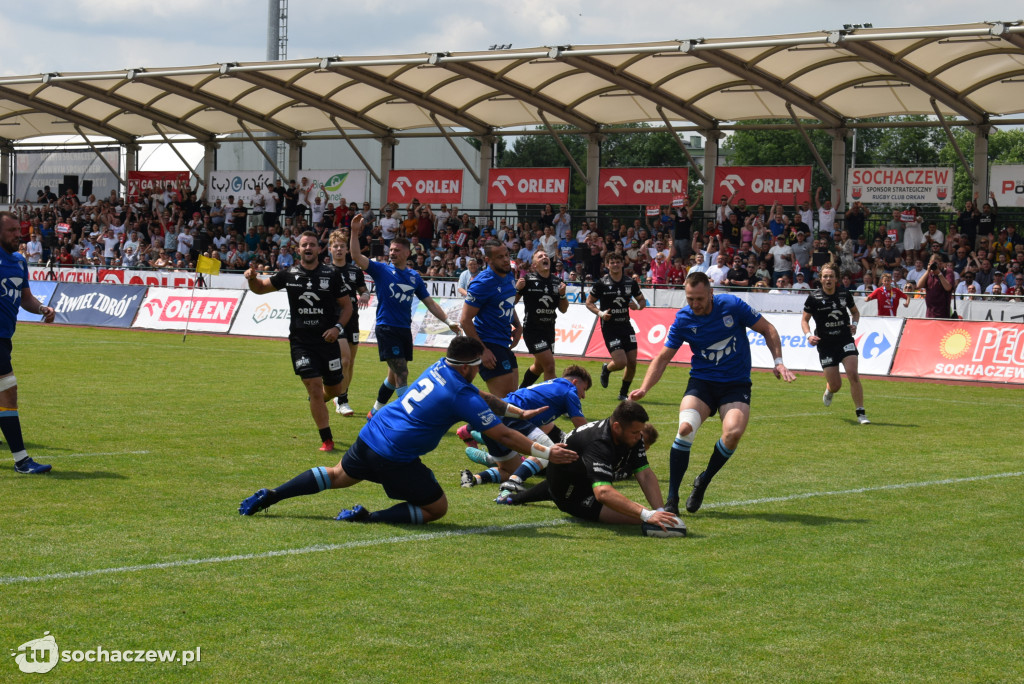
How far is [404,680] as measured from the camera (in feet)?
16.4

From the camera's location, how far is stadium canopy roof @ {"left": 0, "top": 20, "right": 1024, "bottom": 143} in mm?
27234

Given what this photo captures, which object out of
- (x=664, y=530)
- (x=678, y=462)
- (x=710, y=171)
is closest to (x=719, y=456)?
(x=678, y=462)

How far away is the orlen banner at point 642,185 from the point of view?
35.5 meters

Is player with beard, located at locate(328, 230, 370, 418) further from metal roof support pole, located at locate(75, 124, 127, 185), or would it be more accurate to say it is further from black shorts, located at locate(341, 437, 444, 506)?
metal roof support pole, located at locate(75, 124, 127, 185)

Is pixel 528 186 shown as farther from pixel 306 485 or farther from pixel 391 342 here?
pixel 306 485

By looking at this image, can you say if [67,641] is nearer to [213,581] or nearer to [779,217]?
[213,581]

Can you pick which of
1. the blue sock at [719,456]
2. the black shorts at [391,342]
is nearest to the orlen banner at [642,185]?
the black shorts at [391,342]

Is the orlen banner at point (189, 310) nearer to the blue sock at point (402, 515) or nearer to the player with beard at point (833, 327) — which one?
the player with beard at point (833, 327)

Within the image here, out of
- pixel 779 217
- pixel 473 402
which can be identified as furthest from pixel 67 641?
pixel 779 217

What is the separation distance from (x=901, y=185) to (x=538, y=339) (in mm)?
20053

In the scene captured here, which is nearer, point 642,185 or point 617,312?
point 617,312

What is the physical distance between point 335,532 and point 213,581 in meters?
1.49

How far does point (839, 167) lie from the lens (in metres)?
33.6

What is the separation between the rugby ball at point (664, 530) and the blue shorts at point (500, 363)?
14.7 ft
